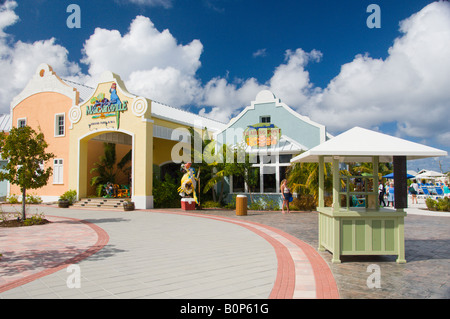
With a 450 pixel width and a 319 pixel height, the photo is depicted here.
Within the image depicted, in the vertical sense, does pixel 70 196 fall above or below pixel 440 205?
above

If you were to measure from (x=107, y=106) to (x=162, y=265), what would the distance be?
16216 millimetres

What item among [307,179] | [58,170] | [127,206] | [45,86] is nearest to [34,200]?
[58,170]

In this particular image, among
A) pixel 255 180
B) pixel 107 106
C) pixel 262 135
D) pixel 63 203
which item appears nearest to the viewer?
pixel 255 180

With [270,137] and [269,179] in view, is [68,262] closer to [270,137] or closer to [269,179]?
[269,179]

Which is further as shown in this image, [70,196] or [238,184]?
[70,196]

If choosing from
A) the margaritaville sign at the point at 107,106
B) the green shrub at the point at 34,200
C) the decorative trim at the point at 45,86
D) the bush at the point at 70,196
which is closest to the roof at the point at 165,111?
the decorative trim at the point at 45,86

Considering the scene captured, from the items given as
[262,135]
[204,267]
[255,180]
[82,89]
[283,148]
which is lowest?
[204,267]

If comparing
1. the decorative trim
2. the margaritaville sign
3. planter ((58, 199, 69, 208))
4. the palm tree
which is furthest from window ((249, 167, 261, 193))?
the decorative trim

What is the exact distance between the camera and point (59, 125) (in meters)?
23.5

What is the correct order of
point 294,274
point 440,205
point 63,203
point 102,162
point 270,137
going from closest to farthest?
point 294,274
point 440,205
point 270,137
point 63,203
point 102,162

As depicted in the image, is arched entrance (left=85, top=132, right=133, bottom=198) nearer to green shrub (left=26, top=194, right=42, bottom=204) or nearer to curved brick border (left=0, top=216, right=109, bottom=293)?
green shrub (left=26, top=194, right=42, bottom=204)

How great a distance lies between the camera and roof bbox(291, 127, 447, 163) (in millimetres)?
6070

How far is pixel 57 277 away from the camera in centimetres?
525
